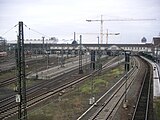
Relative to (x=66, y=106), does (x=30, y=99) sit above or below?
above

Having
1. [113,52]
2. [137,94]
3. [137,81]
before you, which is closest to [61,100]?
[137,94]

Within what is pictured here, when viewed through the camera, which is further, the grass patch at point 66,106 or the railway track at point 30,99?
the railway track at point 30,99

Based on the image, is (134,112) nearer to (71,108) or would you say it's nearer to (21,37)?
(71,108)

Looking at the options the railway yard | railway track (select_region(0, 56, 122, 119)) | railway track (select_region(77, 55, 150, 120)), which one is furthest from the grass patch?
railway track (select_region(0, 56, 122, 119))

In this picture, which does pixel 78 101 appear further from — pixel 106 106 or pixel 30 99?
pixel 30 99

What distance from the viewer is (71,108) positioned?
32.0 metres

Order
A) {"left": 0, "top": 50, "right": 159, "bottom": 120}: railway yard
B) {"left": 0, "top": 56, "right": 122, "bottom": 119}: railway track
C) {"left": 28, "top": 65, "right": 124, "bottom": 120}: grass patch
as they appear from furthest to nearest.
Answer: {"left": 0, "top": 56, "right": 122, "bottom": 119}: railway track < {"left": 0, "top": 50, "right": 159, "bottom": 120}: railway yard < {"left": 28, "top": 65, "right": 124, "bottom": 120}: grass patch

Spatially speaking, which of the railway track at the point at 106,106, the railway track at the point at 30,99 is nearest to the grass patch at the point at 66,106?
the railway track at the point at 106,106

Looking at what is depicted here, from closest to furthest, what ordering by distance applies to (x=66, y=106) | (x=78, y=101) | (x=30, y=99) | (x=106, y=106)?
(x=106, y=106) < (x=66, y=106) < (x=78, y=101) < (x=30, y=99)

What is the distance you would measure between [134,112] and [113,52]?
102 m

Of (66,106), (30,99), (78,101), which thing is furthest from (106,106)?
(30,99)

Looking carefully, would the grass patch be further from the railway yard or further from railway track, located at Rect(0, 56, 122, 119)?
railway track, located at Rect(0, 56, 122, 119)

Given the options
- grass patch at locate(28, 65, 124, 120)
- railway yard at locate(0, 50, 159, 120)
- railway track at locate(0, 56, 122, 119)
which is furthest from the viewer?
railway track at locate(0, 56, 122, 119)

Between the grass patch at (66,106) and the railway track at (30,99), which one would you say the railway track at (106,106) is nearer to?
the grass patch at (66,106)
